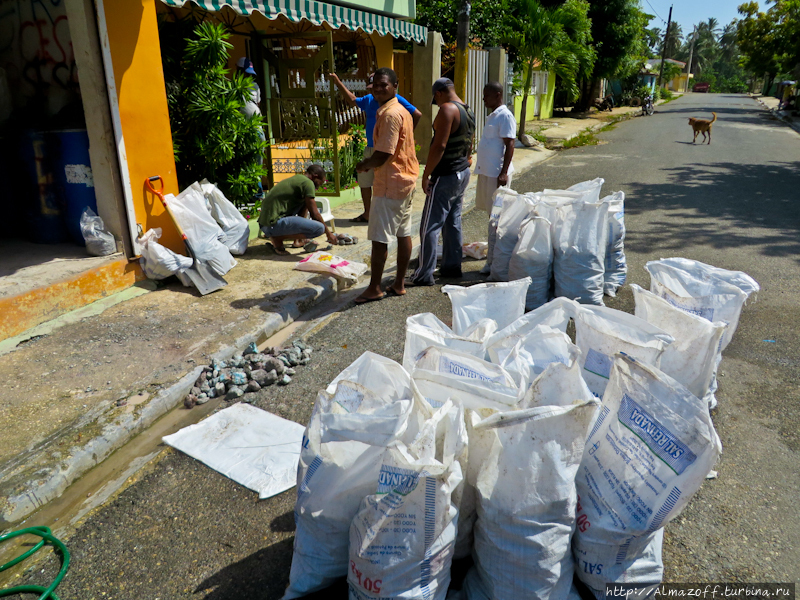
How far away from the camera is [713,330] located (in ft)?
8.56

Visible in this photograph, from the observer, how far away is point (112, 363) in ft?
12.4

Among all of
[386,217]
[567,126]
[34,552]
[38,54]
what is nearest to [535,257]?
[386,217]

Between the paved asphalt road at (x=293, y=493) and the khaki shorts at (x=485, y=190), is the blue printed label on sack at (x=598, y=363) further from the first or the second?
the khaki shorts at (x=485, y=190)

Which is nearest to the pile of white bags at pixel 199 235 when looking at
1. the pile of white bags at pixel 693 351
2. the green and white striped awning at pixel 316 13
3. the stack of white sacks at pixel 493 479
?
the green and white striped awning at pixel 316 13

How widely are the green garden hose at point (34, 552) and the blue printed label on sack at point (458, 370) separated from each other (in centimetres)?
172

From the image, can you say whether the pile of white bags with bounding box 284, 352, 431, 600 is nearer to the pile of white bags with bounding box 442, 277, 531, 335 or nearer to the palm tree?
the pile of white bags with bounding box 442, 277, 531, 335

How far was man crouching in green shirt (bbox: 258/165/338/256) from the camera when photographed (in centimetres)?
600

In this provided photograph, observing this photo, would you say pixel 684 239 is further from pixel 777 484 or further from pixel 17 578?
pixel 17 578

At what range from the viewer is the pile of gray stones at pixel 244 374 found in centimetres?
362

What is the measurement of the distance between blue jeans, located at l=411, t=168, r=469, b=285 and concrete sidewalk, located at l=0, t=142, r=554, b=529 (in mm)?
907

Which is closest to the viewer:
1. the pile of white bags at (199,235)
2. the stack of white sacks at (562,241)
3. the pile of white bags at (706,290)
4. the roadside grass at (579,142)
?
the pile of white bags at (706,290)

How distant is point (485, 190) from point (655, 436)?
15.1 ft

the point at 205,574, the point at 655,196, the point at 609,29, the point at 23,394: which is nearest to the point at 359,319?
the point at 23,394

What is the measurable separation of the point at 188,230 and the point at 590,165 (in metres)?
10.1
